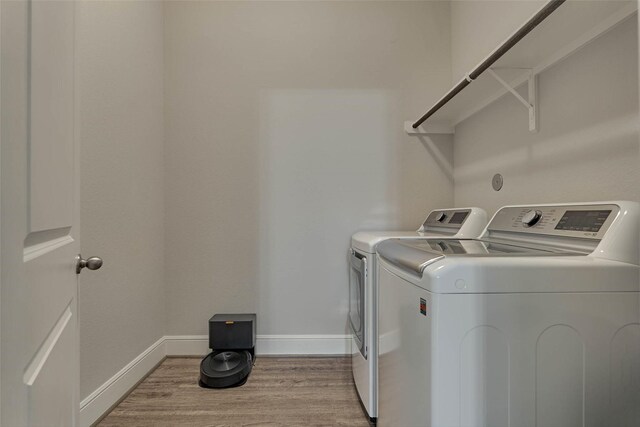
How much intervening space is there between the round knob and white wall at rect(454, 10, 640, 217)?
0.63ft

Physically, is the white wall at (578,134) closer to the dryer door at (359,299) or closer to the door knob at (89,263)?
the dryer door at (359,299)

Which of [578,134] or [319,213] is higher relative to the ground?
[578,134]

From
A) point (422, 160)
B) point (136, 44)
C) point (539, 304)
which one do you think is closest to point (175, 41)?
point (136, 44)

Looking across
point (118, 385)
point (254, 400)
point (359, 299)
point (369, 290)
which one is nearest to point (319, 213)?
point (359, 299)

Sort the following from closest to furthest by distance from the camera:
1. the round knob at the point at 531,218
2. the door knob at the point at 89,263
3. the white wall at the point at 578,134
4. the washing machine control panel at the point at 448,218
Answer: the door knob at the point at 89,263 < the white wall at the point at 578,134 < the round knob at the point at 531,218 < the washing machine control panel at the point at 448,218

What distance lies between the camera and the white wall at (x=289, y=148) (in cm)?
225

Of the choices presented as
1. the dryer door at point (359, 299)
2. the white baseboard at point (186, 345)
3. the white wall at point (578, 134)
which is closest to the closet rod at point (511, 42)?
the white wall at point (578, 134)

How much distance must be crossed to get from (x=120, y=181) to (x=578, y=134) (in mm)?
2162

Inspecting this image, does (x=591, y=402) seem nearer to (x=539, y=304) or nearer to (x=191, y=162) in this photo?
(x=539, y=304)

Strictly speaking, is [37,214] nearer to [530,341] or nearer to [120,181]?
[530,341]

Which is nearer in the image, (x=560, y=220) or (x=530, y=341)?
(x=530, y=341)

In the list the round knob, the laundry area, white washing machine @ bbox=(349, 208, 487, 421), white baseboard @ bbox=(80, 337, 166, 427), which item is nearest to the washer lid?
the laundry area

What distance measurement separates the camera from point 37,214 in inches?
24.5

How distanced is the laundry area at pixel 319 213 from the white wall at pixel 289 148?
16 mm
